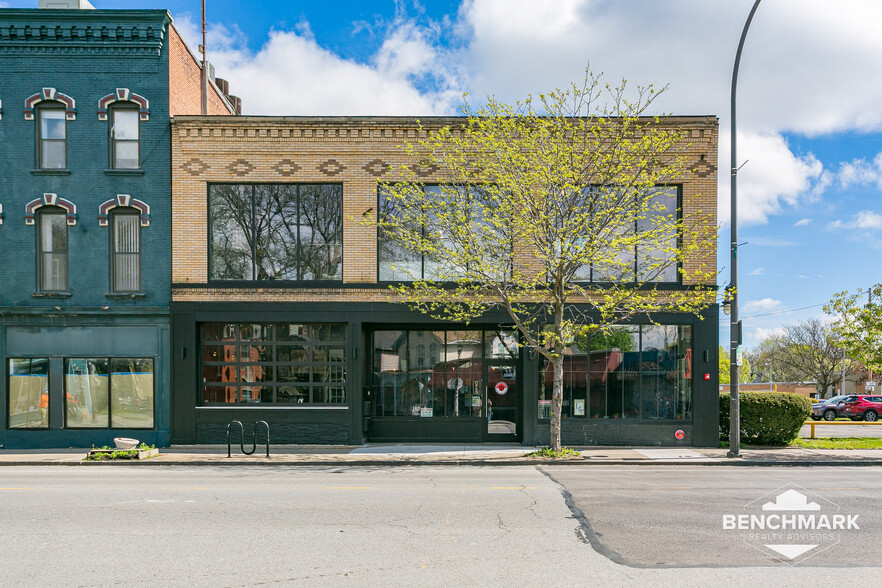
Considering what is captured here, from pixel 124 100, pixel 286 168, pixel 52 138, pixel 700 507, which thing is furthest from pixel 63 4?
pixel 700 507

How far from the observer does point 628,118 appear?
16594mm

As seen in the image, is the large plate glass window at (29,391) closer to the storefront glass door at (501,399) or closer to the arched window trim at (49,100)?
the arched window trim at (49,100)

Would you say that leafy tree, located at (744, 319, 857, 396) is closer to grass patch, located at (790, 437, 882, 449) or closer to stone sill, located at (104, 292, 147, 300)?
grass patch, located at (790, 437, 882, 449)

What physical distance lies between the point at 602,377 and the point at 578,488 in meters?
7.10

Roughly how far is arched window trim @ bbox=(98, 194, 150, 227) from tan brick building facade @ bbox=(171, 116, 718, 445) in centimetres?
78

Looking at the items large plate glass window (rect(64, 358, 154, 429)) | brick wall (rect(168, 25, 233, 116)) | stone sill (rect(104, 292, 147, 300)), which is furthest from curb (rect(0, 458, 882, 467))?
brick wall (rect(168, 25, 233, 116))

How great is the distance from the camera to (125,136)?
18.6 metres

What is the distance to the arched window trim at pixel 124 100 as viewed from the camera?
18312mm

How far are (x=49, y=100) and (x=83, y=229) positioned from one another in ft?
12.4

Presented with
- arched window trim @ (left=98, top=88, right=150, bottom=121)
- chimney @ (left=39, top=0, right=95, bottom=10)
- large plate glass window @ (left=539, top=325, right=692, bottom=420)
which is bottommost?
large plate glass window @ (left=539, top=325, right=692, bottom=420)

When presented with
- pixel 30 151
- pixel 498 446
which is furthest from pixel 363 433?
pixel 30 151

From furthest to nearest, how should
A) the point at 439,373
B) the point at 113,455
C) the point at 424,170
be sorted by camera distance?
1. the point at 439,373
2. the point at 424,170
3. the point at 113,455

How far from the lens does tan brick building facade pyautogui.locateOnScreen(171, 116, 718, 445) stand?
18141mm

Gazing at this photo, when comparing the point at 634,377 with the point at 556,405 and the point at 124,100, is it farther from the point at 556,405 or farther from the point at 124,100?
the point at 124,100
